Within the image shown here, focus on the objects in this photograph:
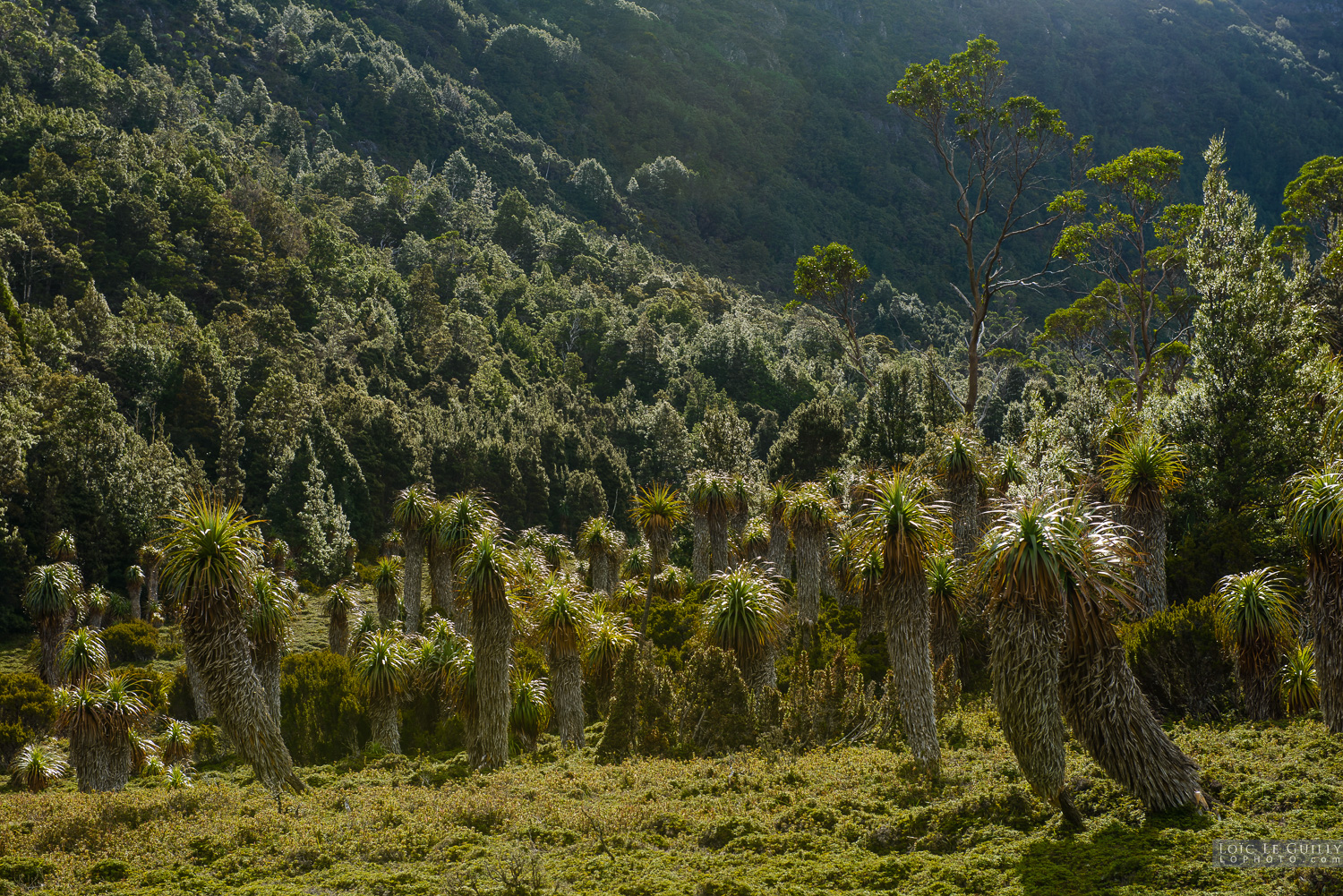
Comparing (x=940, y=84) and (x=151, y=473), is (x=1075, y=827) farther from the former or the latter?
(x=151, y=473)

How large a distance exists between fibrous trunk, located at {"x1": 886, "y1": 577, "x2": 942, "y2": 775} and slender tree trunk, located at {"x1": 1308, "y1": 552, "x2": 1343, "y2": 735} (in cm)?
658

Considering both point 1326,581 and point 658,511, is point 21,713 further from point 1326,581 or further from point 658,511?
point 1326,581

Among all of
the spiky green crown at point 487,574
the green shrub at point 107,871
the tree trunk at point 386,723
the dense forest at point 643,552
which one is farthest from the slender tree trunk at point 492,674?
the green shrub at point 107,871

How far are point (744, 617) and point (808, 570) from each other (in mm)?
8685

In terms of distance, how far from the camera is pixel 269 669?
24.9 m

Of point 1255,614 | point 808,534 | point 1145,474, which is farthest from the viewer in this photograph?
point 808,534

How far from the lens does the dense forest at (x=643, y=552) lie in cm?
1263

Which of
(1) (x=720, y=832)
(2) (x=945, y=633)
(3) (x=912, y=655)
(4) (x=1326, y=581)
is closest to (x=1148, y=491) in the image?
(2) (x=945, y=633)

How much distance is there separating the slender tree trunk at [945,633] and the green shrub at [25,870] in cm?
2007

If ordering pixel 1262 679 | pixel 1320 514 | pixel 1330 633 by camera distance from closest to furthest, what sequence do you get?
pixel 1320 514, pixel 1330 633, pixel 1262 679

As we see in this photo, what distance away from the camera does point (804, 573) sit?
30938 millimetres

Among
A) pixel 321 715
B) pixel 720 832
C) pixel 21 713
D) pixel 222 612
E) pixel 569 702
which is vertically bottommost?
pixel 720 832

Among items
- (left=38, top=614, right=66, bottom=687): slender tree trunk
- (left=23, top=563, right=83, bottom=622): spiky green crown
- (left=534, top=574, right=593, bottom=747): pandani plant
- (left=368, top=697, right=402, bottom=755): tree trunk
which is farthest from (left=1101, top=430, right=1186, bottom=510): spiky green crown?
(left=38, top=614, right=66, bottom=687): slender tree trunk

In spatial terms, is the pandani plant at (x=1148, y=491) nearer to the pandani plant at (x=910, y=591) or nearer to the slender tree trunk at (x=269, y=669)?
the pandani plant at (x=910, y=591)
